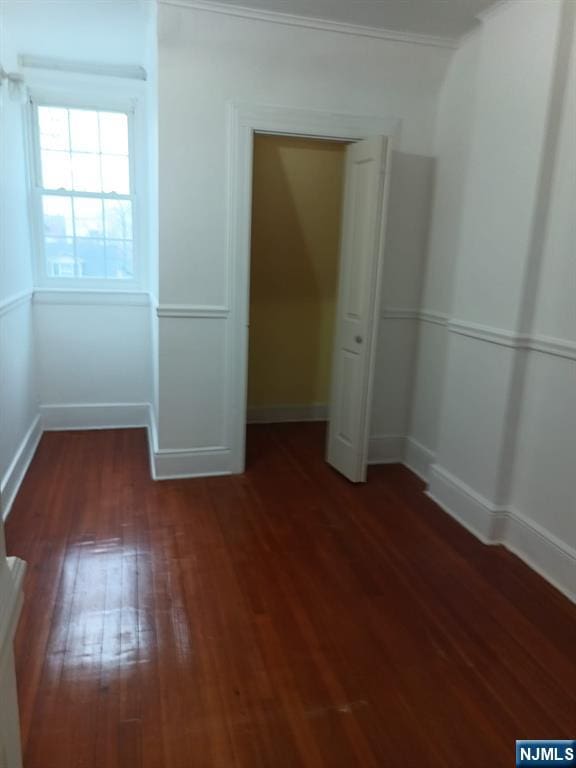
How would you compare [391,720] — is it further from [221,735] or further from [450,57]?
[450,57]

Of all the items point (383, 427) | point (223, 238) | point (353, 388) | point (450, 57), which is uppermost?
point (450, 57)

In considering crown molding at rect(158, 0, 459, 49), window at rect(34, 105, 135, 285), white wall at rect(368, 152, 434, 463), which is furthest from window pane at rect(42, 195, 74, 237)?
white wall at rect(368, 152, 434, 463)

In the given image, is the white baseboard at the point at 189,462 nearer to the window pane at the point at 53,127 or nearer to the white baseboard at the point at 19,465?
the white baseboard at the point at 19,465

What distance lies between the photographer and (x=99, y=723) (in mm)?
1729

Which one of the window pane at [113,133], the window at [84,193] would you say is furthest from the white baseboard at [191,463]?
the window pane at [113,133]

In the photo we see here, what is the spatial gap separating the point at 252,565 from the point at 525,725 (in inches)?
49.5

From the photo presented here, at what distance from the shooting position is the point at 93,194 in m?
4.04

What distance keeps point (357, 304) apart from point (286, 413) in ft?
5.29

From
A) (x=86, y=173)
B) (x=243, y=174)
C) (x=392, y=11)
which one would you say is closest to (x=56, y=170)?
(x=86, y=173)

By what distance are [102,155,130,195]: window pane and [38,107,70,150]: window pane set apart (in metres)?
0.29

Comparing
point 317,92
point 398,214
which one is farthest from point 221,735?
point 317,92

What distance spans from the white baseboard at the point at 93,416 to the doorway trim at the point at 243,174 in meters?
1.17

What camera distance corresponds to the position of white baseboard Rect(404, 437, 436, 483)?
3.64 metres

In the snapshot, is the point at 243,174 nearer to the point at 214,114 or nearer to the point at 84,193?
the point at 214,114
